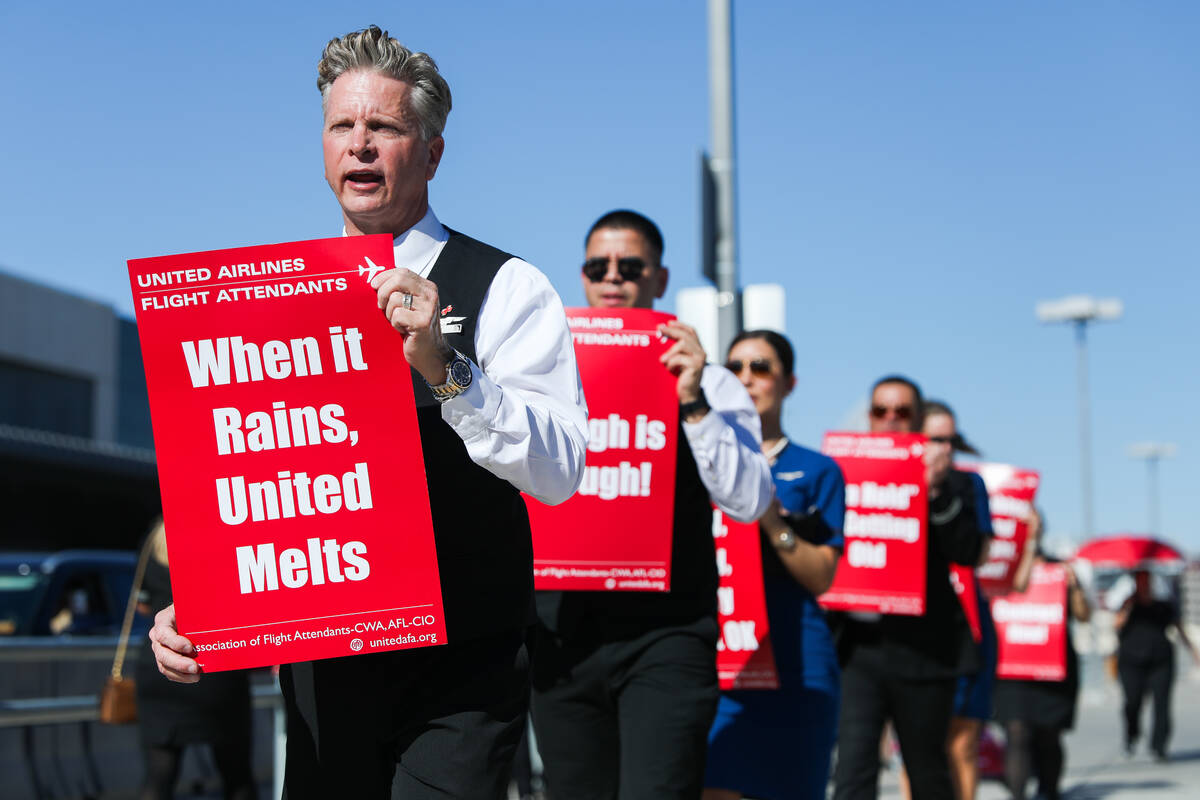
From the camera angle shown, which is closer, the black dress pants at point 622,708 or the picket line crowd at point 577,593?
the picket line crowd at point 577,593

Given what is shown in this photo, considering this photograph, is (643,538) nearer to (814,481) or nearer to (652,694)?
(652,694)

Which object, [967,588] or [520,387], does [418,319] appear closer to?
[520,387]

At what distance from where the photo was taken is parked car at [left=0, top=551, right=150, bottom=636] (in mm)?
11250

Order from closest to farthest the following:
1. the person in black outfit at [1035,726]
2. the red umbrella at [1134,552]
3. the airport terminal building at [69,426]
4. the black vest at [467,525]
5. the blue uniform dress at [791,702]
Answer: the black vest at [467,525] → the blue uniform dress at [791,702] → the person in black outfit at [1035,726] → the red umbrella at [1134,552] → the airport terminal building at [69,426]

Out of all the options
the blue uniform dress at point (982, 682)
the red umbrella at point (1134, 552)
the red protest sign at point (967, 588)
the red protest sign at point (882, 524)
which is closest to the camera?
the red protest sign at point (882, 524)

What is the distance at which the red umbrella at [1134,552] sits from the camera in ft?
56.5

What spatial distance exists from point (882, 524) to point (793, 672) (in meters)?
1.40

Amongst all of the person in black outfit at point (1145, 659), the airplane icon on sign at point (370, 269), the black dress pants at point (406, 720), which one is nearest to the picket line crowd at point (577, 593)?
the black dress pants at point (406, 720)

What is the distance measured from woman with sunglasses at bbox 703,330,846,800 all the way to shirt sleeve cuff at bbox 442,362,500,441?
245cm

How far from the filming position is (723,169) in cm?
870

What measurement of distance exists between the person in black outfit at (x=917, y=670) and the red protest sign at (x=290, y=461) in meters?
3.73

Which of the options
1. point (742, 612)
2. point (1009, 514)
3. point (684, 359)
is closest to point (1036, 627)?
point (1009, 514)

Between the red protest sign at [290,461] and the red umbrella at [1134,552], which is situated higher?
the red protest sign at [290,461]

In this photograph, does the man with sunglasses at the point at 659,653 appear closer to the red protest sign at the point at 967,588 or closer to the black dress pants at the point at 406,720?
the black dress pants at the point at 406,720
